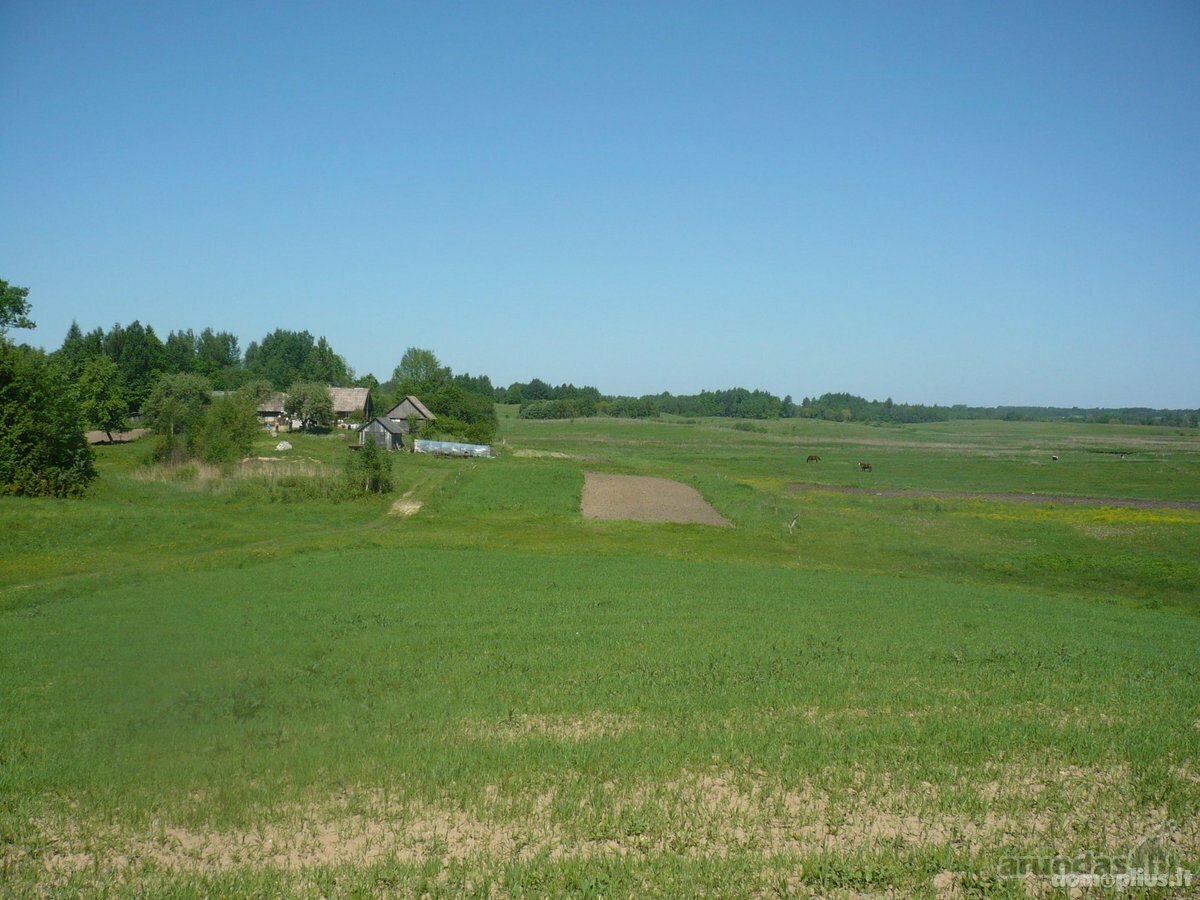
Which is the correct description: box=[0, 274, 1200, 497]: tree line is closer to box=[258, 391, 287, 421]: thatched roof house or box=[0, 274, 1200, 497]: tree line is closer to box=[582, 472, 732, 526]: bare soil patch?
→ box=[258, 391, 287, 421]: thatched roof house

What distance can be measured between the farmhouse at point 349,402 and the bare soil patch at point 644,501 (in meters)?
62.4

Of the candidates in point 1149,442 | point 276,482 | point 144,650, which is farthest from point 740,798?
point 1149,442

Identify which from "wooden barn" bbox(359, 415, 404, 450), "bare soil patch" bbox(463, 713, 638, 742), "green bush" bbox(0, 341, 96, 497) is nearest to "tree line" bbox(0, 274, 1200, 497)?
"green bush" bbox(0, 341, 96, 497)

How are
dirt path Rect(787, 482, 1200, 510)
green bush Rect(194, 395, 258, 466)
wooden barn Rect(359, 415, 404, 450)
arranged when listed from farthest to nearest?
wooden barn Rect(359, 415, 404, 450) < dirt path Rect(787, 482, 1200, 510) < green bush Rect(194, 395, 258, 466)

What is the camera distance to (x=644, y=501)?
60.1m

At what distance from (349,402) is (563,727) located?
123 m

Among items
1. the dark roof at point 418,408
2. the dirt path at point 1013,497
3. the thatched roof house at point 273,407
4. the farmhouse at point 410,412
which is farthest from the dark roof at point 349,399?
the dirt path at point 1013,497

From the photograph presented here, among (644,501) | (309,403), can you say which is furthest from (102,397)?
(644,501)

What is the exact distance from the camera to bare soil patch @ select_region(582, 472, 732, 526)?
171 feet

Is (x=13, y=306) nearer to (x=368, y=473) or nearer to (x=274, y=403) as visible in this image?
(x=368, y=473)

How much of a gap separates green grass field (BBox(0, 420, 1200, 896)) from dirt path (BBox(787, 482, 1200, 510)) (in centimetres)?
4076

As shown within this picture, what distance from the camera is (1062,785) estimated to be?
10188mm

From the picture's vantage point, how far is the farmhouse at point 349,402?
417ft

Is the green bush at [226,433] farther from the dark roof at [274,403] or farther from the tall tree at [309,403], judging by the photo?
the dark roof at [274,403]
